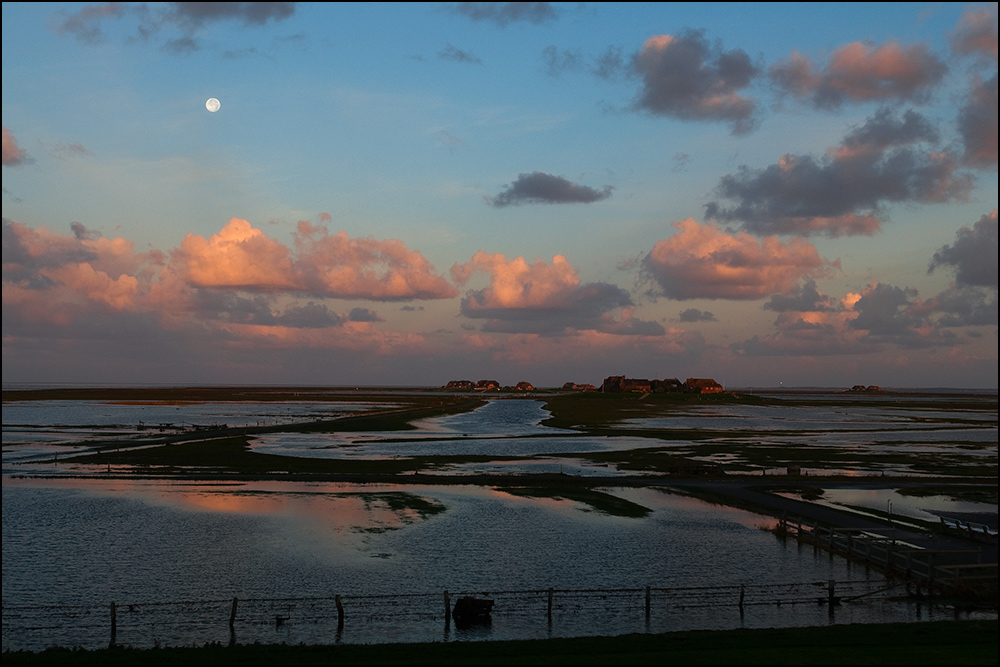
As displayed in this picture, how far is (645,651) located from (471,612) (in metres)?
8.18

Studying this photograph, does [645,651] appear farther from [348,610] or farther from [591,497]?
[591,497]

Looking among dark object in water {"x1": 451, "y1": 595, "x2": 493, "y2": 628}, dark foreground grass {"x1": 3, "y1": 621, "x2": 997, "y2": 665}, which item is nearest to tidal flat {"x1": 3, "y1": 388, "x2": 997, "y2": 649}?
dark object in water {"x1": 451, "y1": 595, "x2": 493, "y2": 628}

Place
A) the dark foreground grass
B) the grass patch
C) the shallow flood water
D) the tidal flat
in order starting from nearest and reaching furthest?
the dark foreground grass
the shallow flood water
the tidal flat
the grass patch

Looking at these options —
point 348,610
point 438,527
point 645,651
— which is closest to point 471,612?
point 348,610

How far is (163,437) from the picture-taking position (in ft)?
355

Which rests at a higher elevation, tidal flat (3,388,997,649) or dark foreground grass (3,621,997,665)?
dark foreground grass (3,621,997,665)

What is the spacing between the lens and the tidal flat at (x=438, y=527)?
105 ft

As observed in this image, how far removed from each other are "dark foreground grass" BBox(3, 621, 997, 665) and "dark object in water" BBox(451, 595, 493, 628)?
3.55 m

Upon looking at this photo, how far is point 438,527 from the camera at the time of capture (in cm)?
4803

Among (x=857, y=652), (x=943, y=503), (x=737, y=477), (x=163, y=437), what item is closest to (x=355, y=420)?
(x=163, y=437)

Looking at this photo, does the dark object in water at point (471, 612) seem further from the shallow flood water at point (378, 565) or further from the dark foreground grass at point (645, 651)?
the dark foreground grass at point (645, 651)

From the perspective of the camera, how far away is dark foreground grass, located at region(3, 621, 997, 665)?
78.5 feet

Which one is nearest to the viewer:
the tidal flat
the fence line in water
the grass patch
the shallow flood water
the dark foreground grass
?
the dark foreground grass

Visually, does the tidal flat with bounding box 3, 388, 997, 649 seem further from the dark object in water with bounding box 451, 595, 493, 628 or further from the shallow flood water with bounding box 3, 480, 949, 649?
the dark object in water with bounding box 451, 595, 493, 628
